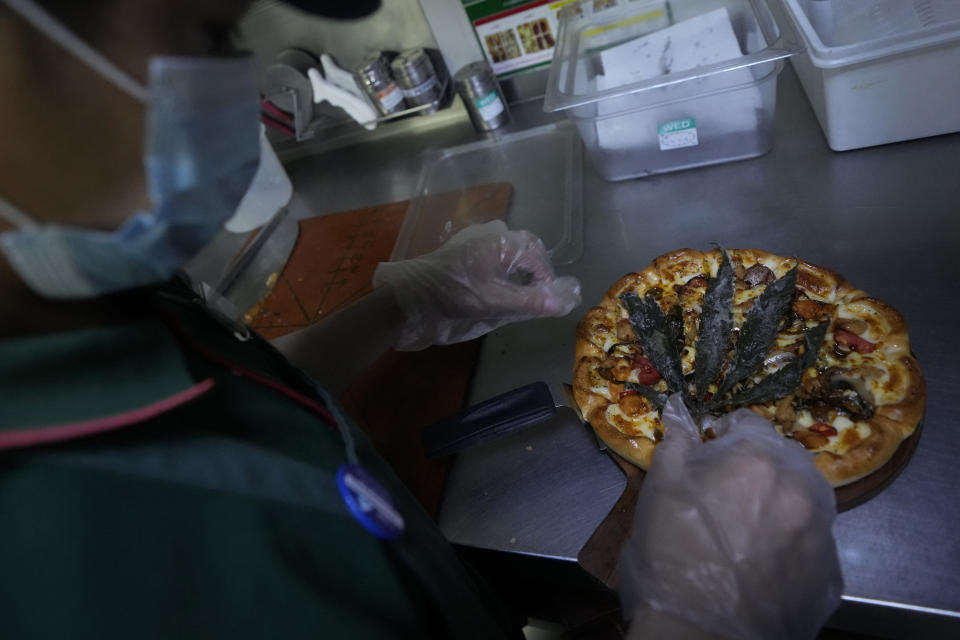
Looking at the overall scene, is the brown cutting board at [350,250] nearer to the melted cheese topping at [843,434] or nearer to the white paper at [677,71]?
the white paper at [677,71]

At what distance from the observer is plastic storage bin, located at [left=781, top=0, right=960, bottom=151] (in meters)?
0.92

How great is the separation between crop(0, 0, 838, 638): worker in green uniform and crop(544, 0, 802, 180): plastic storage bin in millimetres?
744

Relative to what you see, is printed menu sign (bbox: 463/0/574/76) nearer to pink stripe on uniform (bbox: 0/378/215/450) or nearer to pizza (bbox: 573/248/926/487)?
pizza (bbox: 573/248/926/487)

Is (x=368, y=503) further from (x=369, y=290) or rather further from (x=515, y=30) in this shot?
(x=515, y=30)

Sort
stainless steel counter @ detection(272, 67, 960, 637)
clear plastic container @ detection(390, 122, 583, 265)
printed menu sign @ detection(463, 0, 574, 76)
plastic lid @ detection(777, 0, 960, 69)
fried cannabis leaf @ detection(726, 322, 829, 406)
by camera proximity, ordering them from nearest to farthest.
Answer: stainless steel counter @ detection(272, 67, 960, 637)
fried cannabis leaf @ detection(726, 322, 829, 406)
plastic lid @ detection(777, 0, 960, 69)
clear plastic container @ detection(390, 122, 583, 265)
printed menu sign @ detection(463, 0, 574, 76)

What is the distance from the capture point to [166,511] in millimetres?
461

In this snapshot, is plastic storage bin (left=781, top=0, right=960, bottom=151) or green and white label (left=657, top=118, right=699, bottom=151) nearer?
plastic storage bin (left=781, top=0, right=960, bottom=151)

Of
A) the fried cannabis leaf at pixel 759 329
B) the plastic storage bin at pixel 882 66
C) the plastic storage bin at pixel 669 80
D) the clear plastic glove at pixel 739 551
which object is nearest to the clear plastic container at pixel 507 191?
the plastic storage bin at pixel 669 80

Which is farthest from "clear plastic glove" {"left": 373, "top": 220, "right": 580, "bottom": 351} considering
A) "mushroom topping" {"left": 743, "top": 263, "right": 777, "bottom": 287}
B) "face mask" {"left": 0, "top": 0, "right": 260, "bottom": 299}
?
"face mask" {"left": 0, "top": 0, "right": 260, "bottom": 299}

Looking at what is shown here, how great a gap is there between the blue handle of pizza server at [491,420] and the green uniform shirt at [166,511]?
0.27 meters

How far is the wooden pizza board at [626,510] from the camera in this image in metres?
0.71

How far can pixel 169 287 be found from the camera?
0.71m

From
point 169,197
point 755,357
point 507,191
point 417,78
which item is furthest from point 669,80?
point 169,197

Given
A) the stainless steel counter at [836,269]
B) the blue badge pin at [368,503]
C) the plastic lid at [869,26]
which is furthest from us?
the plastic lid at [869,26]
